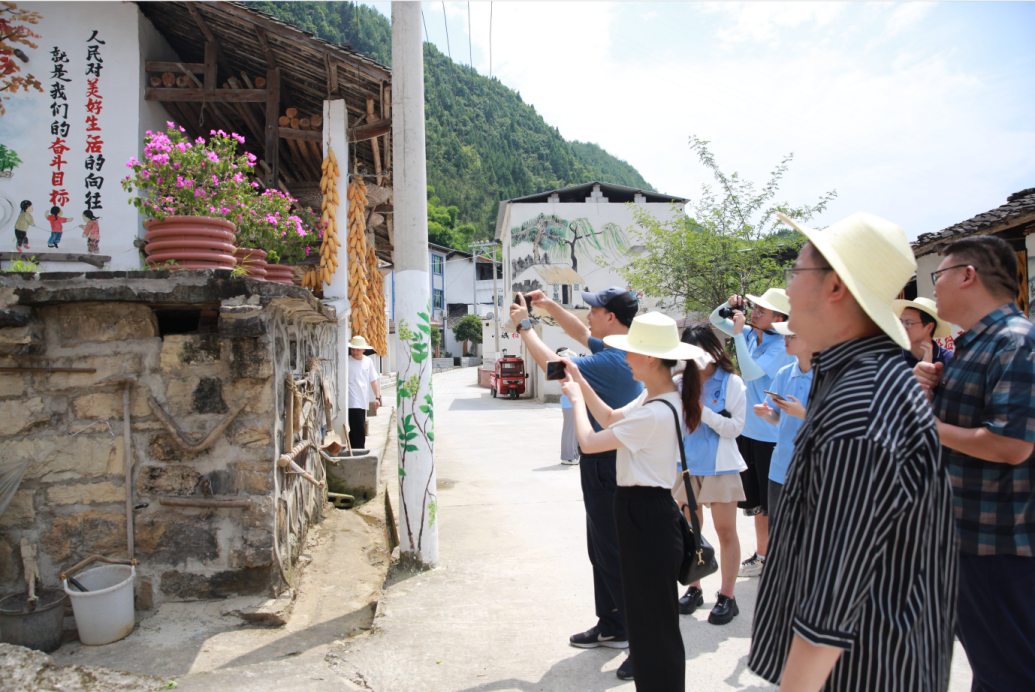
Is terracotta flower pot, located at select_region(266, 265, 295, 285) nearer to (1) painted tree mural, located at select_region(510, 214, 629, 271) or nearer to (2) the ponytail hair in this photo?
(2) the ponytail hair

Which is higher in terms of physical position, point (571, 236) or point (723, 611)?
point (571, 236)

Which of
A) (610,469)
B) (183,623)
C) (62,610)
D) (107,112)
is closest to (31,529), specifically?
(62,610)

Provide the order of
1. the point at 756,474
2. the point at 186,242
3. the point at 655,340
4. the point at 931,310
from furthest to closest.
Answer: the point at 756,474 → the point at 186,242 → the point at 931,310 → the point at 655,340

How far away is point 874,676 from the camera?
1.27 metres

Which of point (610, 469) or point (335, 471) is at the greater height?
point (610, 469)

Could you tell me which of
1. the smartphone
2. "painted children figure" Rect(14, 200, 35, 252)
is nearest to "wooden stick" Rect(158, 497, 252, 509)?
the smartphone

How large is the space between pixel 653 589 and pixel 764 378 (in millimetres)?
2365

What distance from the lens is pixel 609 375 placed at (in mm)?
3176

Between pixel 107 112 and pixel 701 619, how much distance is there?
7765 millimetres

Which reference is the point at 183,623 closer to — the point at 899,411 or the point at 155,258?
the point at 155,258

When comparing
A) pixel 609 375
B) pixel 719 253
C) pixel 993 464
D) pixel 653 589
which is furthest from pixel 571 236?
pixel 993 464

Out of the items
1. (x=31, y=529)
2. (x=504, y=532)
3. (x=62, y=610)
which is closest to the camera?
(x=62, y=610)

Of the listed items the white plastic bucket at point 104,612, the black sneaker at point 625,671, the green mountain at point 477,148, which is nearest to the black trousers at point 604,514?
the black sneaker at point 625,671

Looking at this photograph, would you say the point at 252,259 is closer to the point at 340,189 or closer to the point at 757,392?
the point at 340,189
